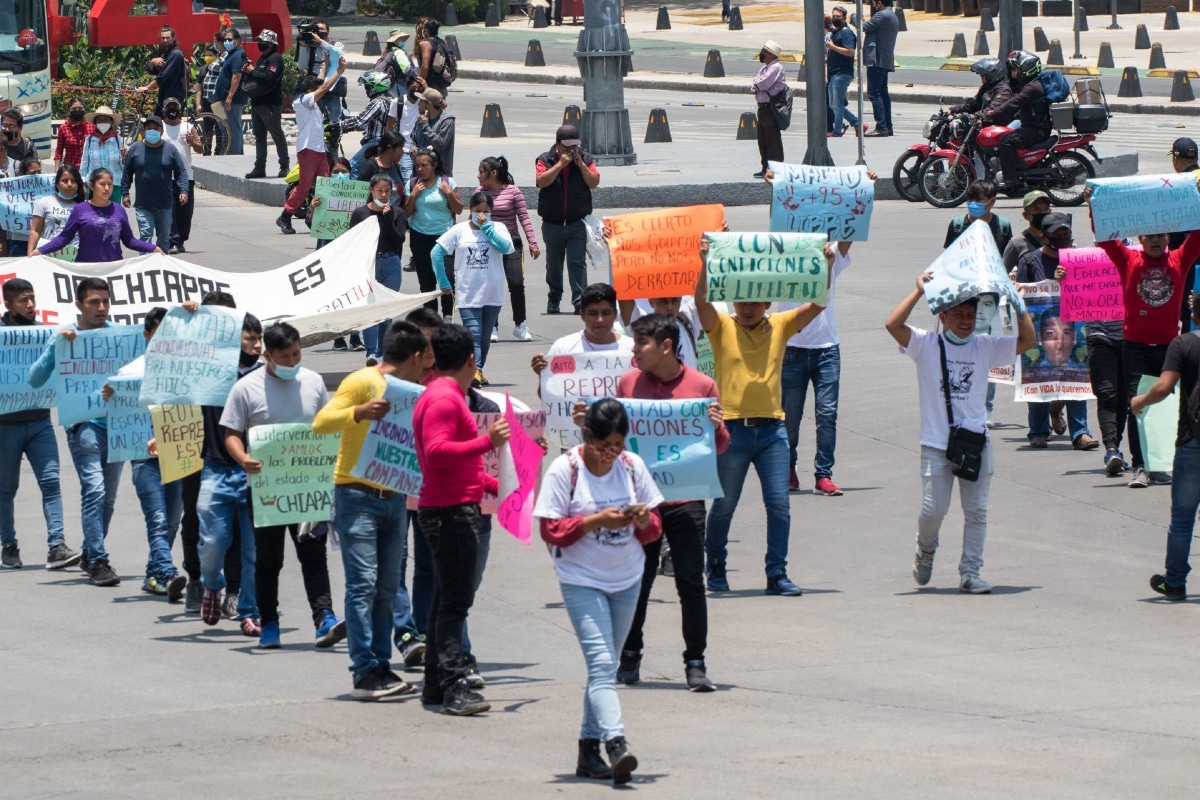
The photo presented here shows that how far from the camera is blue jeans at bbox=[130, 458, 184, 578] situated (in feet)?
35.3

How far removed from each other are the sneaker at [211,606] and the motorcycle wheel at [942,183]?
15462 mm

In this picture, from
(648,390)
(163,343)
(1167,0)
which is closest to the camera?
(648,390)

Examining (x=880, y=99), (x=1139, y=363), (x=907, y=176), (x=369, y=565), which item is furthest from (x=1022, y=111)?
(x=369, y=565)

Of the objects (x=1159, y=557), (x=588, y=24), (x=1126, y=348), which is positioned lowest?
(x=1159, y=557)

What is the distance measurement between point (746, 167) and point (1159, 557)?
53.0ft

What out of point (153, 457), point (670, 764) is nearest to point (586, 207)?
point (153, 457)

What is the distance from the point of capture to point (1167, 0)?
53969mm

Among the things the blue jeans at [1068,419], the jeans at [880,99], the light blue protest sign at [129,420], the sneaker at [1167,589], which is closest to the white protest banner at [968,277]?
the sneaker at [1167,589]

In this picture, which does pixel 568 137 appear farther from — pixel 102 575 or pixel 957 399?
pixel 957 399

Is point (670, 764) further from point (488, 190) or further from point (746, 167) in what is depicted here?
point (746, 167)

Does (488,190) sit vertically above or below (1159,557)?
above

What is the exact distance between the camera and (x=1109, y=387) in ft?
43.2

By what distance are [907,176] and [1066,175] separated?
190 centimetres

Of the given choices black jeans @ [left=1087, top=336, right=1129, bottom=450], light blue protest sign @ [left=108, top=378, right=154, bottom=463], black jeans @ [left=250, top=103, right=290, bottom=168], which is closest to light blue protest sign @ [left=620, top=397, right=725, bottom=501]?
light blue protest sign @ [left=108, top=378, right=154, bottom=463]
